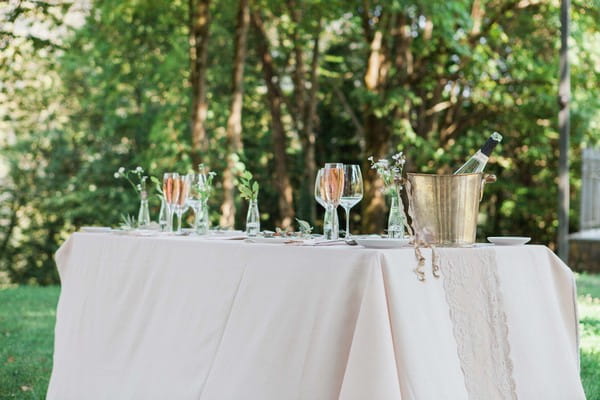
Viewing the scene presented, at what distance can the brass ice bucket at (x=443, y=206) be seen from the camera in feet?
10.1

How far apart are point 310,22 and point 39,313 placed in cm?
613

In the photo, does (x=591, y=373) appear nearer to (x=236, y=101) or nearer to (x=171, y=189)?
(x=171, y=189)

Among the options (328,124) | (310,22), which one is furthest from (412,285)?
(328,124)

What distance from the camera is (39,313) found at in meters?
8.70

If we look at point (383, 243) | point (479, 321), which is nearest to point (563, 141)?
point (479, 321)

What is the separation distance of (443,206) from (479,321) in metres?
0.41

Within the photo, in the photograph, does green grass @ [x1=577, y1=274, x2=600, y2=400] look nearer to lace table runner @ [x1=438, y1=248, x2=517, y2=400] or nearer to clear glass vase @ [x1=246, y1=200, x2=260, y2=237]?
lace table runner @ [x1=438, y1=248, x2=517, y2=400]

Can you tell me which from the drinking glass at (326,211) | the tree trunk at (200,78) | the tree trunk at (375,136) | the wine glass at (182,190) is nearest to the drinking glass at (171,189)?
the wine glass at (182,190)

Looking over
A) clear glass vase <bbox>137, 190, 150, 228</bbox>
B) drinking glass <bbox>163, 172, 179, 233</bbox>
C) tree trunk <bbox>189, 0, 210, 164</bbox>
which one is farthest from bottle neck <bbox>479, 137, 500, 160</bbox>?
tree trunk <bbox>189, 0, 210, 164</bbox>

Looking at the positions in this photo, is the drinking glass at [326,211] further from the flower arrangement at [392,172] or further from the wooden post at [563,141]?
the wooden post at [563,141]

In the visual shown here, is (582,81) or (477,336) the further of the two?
(582,81)

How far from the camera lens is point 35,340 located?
6.85m

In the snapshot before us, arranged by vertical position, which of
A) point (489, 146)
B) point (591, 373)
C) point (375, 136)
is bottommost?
point (591, 373)

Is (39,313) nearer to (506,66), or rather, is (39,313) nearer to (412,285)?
(412,285)
